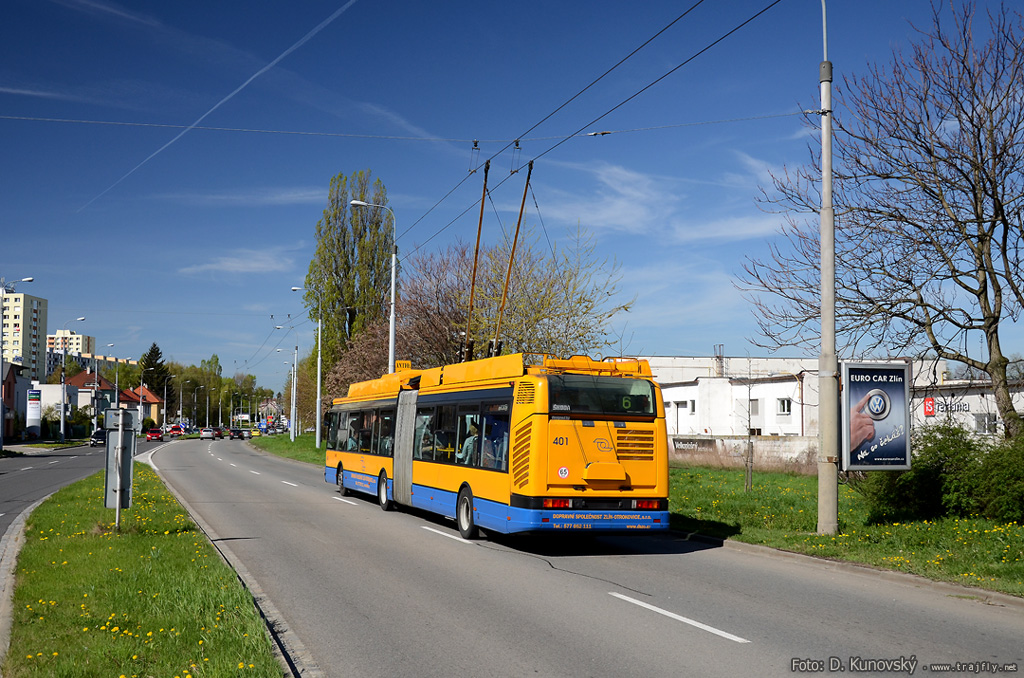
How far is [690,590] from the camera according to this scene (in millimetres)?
10336

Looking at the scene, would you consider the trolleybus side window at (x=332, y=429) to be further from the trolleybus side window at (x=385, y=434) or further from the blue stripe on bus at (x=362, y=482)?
the trolleybus side window at (x=385, y=434)

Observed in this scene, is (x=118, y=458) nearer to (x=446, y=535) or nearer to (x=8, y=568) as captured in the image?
(x=8, y=568)

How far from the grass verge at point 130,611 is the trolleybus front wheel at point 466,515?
4325 mm

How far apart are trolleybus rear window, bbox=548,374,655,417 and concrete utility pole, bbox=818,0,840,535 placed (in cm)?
269

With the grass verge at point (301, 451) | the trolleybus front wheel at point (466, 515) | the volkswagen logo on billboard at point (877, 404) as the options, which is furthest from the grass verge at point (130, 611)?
the grass verge at point (301, 451)

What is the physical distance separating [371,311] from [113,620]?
4699cm

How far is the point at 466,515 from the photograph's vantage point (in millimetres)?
15594

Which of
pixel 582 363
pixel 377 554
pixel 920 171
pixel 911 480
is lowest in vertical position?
pixel 377 554

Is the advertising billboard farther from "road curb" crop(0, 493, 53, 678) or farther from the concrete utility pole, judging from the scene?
"road curb" crop(0, 493, 53, 678)

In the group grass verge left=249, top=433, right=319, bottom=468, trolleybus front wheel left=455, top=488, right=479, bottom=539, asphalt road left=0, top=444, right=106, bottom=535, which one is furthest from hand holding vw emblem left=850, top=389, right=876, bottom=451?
grass verge left=249, top=433, right=319, bottom=468

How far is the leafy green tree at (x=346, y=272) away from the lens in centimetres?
5488

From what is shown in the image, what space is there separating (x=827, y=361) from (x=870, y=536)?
107 inches

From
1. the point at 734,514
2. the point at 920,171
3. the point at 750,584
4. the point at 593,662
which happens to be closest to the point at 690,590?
the point at 750,584

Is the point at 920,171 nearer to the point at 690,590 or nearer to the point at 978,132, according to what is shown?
the point at 978,132
